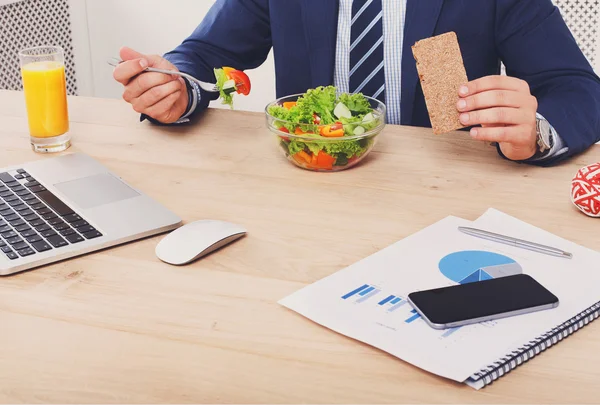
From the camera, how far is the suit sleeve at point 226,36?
178cm

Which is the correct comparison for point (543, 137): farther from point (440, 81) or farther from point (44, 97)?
point (44, 97)

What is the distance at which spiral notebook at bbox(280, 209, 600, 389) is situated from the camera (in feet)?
2.60

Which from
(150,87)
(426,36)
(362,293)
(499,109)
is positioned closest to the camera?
(362,293)

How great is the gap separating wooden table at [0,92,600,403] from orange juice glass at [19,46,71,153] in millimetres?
42

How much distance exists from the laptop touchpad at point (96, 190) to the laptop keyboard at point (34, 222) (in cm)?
3

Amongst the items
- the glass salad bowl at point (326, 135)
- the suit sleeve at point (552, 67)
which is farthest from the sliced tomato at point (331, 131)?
the suit sleeve at point (552, 67)

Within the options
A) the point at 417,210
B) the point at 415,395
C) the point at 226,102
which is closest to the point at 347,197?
the point at 417,210

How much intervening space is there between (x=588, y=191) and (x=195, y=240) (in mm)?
598

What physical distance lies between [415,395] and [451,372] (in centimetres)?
5

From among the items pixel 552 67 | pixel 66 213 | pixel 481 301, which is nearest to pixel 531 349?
pixel 481 301

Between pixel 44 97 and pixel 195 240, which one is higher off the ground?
pixel 44 97

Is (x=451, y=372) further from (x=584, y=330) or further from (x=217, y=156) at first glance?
(x=217, y=156)

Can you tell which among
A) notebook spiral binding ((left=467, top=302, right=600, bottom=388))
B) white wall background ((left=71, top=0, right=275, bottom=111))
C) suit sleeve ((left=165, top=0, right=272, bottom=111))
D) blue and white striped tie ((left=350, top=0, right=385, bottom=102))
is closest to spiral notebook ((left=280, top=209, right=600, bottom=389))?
notebook spiral binding ((left=467, top=302, right=600, bottom=388))

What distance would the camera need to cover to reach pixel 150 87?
1479mm
